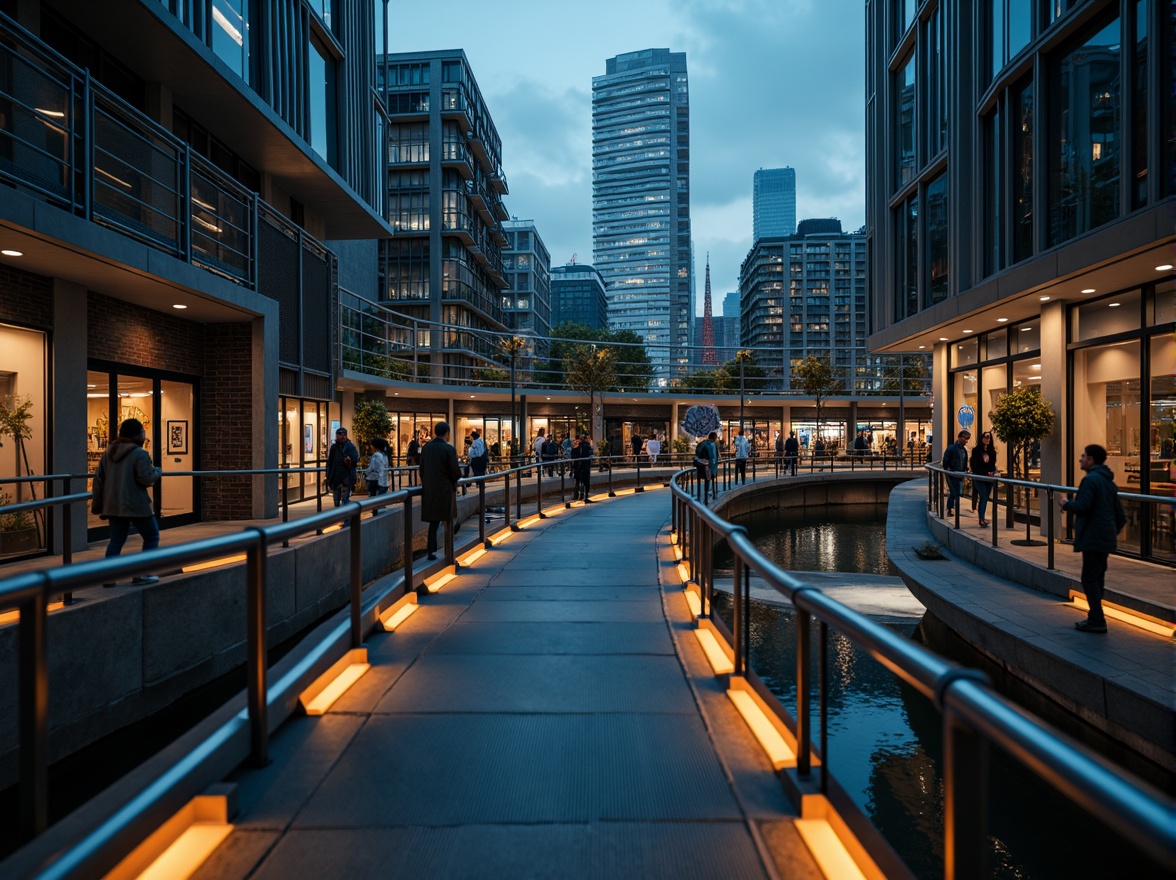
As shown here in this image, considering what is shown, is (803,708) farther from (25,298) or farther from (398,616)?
(25,298)

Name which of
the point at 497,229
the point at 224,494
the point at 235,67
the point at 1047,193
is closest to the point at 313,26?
the point at 235,67

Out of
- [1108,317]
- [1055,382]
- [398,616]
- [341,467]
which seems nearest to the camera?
[398,616]

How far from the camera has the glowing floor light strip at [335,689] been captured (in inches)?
173

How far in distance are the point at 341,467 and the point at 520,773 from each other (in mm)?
11516

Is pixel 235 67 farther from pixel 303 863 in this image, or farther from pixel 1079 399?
pixel 1079 399

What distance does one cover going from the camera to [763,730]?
4.02 metres

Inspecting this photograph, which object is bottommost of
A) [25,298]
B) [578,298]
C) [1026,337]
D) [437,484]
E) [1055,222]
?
[437,484]

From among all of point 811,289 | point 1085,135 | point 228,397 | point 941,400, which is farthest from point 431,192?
point 811,289

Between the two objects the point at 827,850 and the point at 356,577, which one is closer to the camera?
the point at 827,850

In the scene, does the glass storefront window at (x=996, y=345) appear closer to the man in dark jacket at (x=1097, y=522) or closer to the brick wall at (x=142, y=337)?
the man in dark jacket at (x=1097, y=522)

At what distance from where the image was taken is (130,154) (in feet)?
37.5

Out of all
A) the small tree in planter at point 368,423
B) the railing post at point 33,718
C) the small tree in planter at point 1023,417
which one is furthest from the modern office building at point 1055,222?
the small tree in planter at point 368,423

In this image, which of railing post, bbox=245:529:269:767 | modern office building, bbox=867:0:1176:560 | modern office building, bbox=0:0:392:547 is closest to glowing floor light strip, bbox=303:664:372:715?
railing post, bbox=245:529:269:767

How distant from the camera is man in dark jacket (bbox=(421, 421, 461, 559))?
30.2 ft
